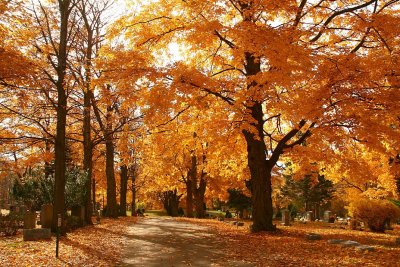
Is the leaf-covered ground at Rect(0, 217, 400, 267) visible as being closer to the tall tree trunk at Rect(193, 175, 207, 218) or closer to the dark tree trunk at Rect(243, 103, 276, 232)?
the dark tree trunk at Rect(243, 103, 276, 232)

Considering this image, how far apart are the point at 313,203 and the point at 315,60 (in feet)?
135

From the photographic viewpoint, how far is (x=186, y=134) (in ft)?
54.2

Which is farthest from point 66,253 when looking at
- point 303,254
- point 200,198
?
point 200,198

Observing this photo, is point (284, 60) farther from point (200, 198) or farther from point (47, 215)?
point (200, 198)

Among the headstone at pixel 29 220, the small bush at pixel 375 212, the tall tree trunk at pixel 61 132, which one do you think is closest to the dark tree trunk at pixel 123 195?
the headstone at pixel 29 220

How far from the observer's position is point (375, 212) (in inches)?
742

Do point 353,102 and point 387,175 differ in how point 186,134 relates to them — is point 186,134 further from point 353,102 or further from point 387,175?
point 387,175

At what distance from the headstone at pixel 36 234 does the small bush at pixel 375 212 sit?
14926mm

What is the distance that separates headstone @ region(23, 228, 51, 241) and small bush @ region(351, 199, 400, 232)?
14.9 meters

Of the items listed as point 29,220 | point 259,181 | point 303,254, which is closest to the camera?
point 303,254

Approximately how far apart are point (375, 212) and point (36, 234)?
15582 mm

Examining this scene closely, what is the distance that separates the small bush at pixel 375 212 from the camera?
61.3ft

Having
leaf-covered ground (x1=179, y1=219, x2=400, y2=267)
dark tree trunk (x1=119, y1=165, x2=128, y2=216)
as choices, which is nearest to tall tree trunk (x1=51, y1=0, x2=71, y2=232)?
leaf-covered ground (x1=179, y1=219, x2=400, y2=267)

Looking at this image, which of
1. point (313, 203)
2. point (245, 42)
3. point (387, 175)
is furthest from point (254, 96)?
point (313, 203)
